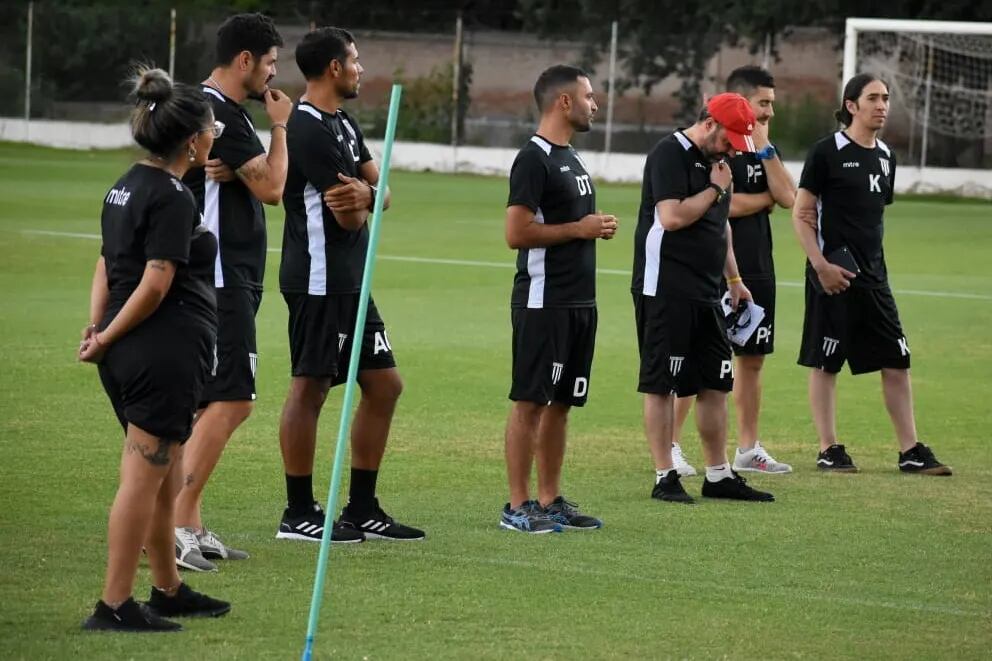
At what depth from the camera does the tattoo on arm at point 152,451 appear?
20.3ft

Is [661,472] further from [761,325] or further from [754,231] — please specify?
[754,231]

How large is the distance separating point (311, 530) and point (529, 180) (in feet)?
6.23

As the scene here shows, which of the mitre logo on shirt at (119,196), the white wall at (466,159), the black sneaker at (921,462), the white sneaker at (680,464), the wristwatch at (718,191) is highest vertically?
the wristwatch at (718,191)

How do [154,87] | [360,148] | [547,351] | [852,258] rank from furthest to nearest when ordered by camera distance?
1. [852,258]
2. [547,351]
3. [360,148]
4. [154,87]

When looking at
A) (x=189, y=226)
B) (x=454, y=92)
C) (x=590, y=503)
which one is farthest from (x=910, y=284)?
(x=454, y=92)

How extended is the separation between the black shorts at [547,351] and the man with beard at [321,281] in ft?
2.22

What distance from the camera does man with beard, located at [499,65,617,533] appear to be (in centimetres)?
826

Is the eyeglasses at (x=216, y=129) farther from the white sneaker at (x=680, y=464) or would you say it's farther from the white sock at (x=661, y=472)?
the white sneaker at (x=680, y=464)

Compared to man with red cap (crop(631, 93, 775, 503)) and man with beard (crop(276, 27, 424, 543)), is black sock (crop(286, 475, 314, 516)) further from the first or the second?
man with red cap (crop(631, 93, 775, 503))

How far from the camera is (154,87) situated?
6.34 metres

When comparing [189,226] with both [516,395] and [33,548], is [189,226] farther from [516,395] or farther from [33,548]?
[516,395]

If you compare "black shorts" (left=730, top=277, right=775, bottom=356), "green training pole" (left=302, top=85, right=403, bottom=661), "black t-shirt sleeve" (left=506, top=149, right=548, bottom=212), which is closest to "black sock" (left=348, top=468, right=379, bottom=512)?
"black t-shirt sleeve" (left=506, top=149, right=548, bottom=212)

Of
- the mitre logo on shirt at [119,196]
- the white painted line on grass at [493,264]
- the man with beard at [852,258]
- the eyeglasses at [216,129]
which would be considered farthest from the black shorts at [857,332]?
the white painted line on grass at [493,264]


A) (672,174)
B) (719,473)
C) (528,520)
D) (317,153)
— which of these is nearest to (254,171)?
(317,153)
